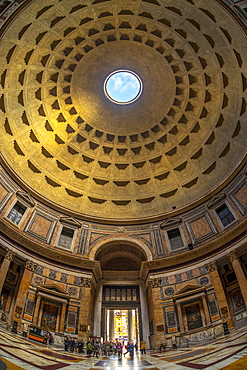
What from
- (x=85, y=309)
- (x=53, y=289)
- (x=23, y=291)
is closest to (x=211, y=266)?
(x=85, y=309)

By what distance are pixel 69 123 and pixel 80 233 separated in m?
→ 12.5

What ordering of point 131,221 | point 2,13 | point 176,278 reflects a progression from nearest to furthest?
1. point 2,13
2. point 176,278
3. point 131,221

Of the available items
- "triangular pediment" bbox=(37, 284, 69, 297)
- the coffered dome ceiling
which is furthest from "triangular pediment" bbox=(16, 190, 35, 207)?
"triangular pediment" bbox=(37, 284, 69, 297)

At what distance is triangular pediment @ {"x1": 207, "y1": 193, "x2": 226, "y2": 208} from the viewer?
80.5 feet

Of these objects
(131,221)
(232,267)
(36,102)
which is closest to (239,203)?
(232,267)

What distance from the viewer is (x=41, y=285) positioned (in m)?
20.9

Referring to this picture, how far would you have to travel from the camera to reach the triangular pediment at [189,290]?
2080 centimetres

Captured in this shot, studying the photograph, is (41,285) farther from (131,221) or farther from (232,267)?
(232,267)

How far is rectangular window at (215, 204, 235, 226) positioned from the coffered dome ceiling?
264cm

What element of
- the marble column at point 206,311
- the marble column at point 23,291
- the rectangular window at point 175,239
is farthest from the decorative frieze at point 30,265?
the marble column at point 206,311

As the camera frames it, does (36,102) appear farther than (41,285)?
Yes

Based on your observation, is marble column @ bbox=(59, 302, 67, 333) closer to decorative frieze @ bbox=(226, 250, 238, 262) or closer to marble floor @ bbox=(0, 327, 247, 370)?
marble floor @ bbox=(0, 327, 247, 370)

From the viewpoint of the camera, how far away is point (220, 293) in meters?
19.8

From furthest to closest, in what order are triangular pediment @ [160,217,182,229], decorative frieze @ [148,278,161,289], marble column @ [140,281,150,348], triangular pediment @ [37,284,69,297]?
triangular pediment @ [160,217,182,229]
marble column @ [140,281,150,348]
decorative frieze @ [148,278,161,289]
triangular pediment @ [37,284,69,297]
